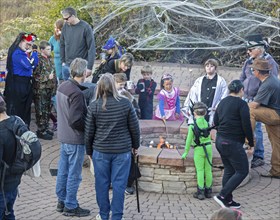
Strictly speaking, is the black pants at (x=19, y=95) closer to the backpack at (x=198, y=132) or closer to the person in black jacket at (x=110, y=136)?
the backpack at (x=198, y=132)

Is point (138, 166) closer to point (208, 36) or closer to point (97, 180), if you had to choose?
point (97, 180)

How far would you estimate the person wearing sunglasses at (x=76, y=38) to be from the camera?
10172mm

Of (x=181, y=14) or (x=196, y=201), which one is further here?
(x=181, y=14)

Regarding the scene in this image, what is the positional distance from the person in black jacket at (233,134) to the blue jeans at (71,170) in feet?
5.91

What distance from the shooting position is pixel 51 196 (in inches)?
305

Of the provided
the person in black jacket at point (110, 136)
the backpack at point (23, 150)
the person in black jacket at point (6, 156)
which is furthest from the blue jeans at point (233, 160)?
the person in black jacket at point (6, 156)

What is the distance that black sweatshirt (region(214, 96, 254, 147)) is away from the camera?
24.1ft

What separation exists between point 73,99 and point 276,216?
115 inches

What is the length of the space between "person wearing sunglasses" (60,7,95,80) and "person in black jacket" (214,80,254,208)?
3.35 m

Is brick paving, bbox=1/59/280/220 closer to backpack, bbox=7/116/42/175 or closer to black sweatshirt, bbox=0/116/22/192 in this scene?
black sweatshirt, bbox=0/116/22/192

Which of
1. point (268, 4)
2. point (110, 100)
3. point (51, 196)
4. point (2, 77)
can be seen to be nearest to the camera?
point (110, 100)

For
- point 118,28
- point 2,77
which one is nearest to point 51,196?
point 2,77

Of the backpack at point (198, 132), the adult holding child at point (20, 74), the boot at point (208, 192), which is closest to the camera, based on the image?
the backpack at point (198, 132)

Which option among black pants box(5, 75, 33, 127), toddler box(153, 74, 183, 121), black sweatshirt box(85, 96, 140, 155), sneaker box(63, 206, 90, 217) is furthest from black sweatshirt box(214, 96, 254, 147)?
black pants box(5, 75, 33, 127)
